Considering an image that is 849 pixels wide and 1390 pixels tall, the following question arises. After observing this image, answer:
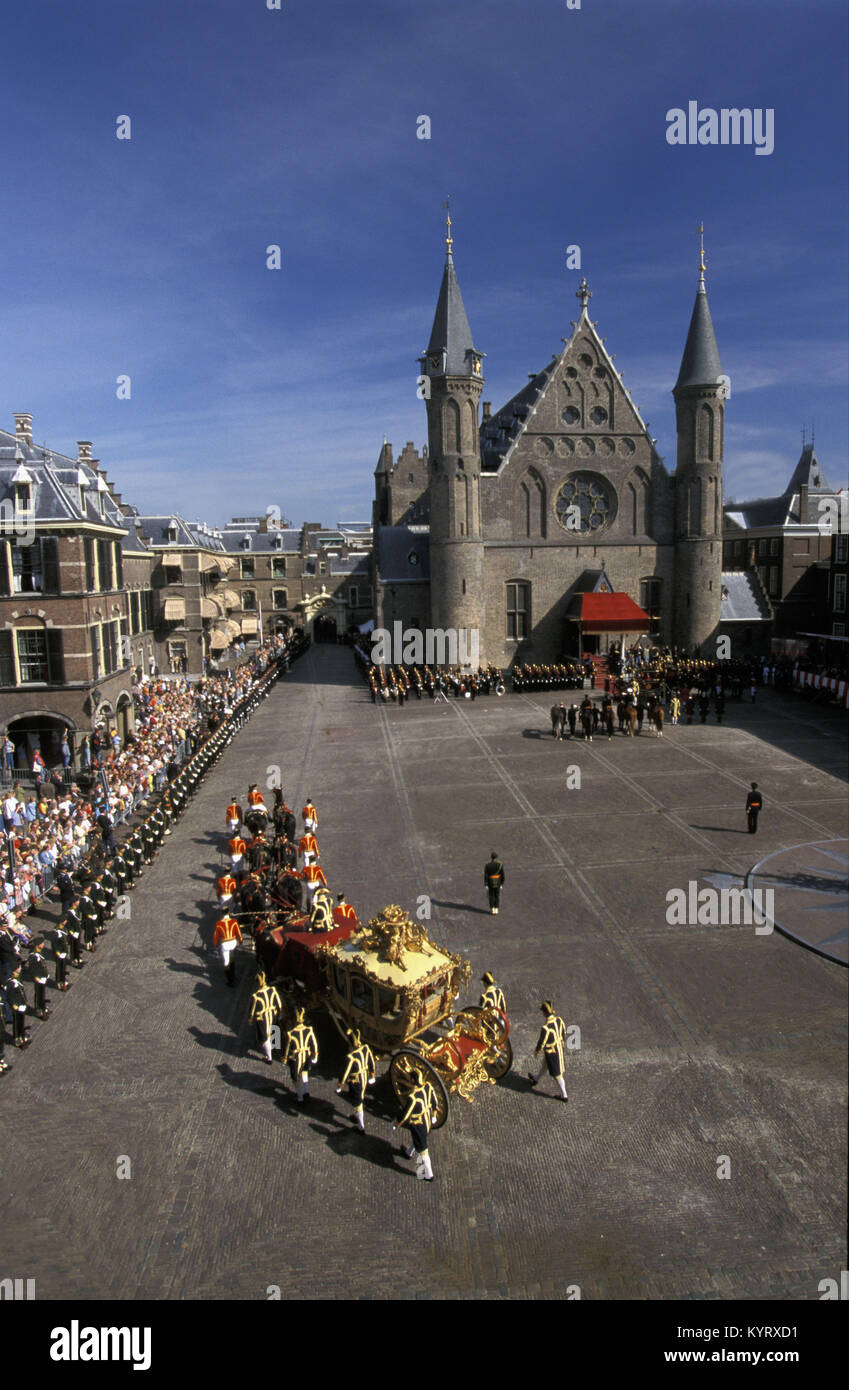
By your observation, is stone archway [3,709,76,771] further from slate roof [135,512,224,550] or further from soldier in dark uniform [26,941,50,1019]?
slate roof [135,512,224,550]

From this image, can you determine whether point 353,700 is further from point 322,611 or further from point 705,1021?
point 322,611

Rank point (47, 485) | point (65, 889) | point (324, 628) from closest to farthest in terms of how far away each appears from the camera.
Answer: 1. point (65, 889)
2. point (47, 485)
3. point (324, 628)

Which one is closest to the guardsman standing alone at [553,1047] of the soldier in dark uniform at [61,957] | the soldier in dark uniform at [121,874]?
the soldier in dark uniform at [61,957]

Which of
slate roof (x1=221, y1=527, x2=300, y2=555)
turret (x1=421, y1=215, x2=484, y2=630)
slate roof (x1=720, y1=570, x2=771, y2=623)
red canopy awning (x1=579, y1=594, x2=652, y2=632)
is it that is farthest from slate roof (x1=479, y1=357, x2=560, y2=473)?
slate roof (x1=221, y1=527, x2=300, y2=555)

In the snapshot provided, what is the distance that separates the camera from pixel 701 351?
148 feet

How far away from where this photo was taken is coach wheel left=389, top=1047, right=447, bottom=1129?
9438mm

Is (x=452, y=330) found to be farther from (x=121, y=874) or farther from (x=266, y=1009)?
(x=266, y=1009)

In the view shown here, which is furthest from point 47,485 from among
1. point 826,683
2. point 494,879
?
point 826,683

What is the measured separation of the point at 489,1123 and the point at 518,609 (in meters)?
38.8

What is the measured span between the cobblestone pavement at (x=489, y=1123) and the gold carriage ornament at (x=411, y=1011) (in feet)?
1.92

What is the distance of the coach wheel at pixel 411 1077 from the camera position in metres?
9.44

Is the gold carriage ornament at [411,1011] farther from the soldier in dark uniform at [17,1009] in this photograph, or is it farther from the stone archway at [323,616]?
the stone archway at [323,616]
